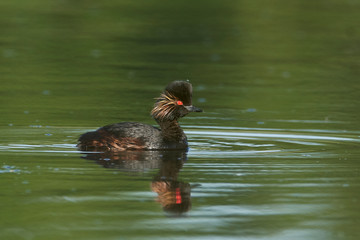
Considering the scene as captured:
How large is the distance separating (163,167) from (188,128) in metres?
3.80

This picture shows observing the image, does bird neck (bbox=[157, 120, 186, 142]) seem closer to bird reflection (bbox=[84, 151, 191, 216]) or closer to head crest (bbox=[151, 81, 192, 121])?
head crest (bbox=[151, 81, 192, 121])

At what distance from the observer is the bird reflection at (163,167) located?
956 cm

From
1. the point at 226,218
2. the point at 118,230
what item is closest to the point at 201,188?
the point at 226,218

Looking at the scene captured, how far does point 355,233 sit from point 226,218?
1.28m

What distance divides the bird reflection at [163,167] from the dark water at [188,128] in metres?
0.03

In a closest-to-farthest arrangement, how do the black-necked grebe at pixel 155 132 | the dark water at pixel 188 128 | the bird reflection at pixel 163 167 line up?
1. the dark water at pixel 188 128
2. the bird reflection at pixel 163 167
3. the black-necked grebe at pixel 155 132

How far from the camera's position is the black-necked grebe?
1284 cm

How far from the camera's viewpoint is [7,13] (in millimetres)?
38469

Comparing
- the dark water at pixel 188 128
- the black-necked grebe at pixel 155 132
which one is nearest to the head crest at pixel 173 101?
the black-necked grebe at pixel 155 132

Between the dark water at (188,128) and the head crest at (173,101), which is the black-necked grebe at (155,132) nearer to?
the head crest at (173,101)

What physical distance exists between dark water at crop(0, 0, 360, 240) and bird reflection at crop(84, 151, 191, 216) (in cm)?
3

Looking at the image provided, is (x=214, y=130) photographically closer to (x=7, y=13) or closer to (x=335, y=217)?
(x=335, y=217)

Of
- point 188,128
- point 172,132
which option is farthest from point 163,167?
point 188,128

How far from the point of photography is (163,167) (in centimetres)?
1182
